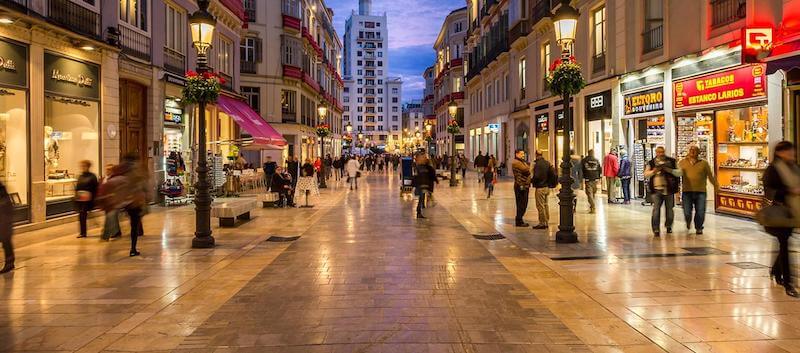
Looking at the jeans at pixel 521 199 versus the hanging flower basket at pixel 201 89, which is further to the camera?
the jeans at pixel 521 199

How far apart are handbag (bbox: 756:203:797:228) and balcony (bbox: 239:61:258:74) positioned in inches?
1434

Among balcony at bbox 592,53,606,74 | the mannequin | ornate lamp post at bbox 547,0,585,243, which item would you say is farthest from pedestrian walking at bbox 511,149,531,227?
the mannequin

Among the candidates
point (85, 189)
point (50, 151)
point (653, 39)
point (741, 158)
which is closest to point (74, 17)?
point (50, 151)

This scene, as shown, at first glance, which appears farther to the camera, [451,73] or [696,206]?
[451,73]

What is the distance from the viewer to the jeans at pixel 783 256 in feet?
23.1

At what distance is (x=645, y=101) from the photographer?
18438 millimetres

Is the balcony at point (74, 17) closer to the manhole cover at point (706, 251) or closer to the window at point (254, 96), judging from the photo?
the manhole cover at point (706, 251)

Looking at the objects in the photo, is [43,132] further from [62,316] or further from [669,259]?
[669,259]

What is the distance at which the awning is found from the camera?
80.8ft

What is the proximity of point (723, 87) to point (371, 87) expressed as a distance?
136 meters

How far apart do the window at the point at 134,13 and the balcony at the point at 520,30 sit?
1956 cm

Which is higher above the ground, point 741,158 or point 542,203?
point 741,158

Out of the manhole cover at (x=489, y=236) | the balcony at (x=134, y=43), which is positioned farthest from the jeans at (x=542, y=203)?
the balcony at (x=134, y=43)

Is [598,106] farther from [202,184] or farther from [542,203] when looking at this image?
[202,184]
